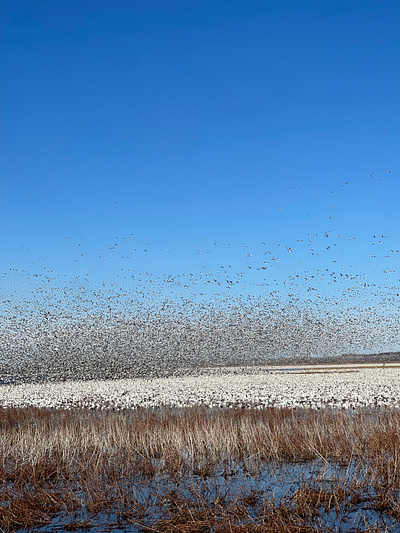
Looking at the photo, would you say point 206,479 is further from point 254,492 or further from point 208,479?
point 254,492

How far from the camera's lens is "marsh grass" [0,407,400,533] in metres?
6.49

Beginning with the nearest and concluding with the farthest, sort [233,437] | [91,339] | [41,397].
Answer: [233,437] < [41,397] < [91,339]

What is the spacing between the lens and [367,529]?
579 centimetres

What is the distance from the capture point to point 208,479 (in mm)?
8375

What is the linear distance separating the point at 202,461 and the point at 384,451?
3.49 m

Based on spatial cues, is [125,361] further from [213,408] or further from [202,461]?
[202,461]

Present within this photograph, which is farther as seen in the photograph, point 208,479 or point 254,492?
point 208,479

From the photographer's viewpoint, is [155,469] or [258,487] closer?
[258,487]

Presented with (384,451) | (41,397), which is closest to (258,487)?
(384,451)

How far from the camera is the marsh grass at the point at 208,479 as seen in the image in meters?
6.49

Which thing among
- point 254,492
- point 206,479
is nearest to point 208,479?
point 206,479

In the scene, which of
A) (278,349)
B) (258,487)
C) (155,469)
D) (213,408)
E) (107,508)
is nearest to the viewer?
(107,508)

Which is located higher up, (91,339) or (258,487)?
(91,339)

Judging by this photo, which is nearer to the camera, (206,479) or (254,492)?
(254,492)
